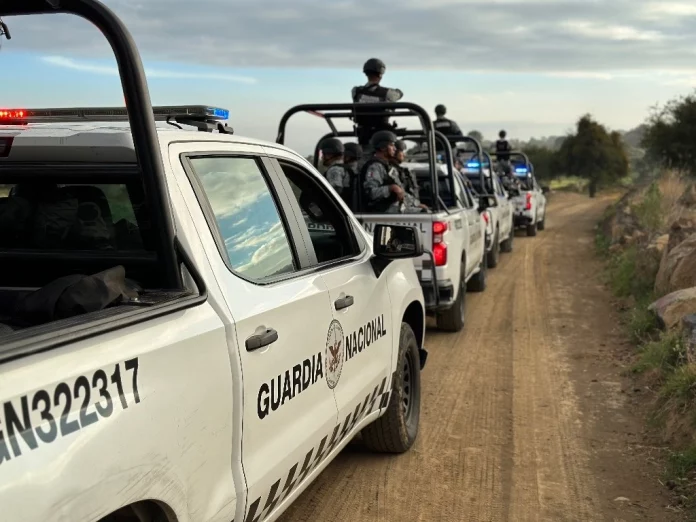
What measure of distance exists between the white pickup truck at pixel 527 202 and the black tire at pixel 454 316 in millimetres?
10682

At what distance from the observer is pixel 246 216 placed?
315 centimetres

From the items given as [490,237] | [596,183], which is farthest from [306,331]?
[596,183]

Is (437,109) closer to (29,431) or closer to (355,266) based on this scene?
(355,266)

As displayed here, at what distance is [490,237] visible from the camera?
13328 millimetres

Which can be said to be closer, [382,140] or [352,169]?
[382,140]

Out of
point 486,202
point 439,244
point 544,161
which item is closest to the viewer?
point 439,244

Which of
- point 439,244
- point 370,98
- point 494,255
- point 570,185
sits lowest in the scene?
point 570,185

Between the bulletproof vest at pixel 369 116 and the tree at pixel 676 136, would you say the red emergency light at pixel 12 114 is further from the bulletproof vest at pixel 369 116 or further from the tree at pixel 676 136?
the tree at pixel 676 136

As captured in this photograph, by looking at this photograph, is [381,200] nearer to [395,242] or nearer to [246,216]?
[395,242]

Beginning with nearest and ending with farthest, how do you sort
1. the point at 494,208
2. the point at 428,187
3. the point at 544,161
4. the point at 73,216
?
the point at 73,216 → the point at 428,187 → the point at 494,208 → the point at 544,161

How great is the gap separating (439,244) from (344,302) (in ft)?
13.2

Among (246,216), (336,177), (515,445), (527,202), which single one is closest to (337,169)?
(336,177)

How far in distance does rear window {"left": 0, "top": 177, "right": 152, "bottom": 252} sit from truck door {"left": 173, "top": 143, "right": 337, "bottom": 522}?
316 mm

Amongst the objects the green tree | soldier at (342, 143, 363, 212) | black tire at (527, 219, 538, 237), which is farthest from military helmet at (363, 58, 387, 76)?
the green tree
